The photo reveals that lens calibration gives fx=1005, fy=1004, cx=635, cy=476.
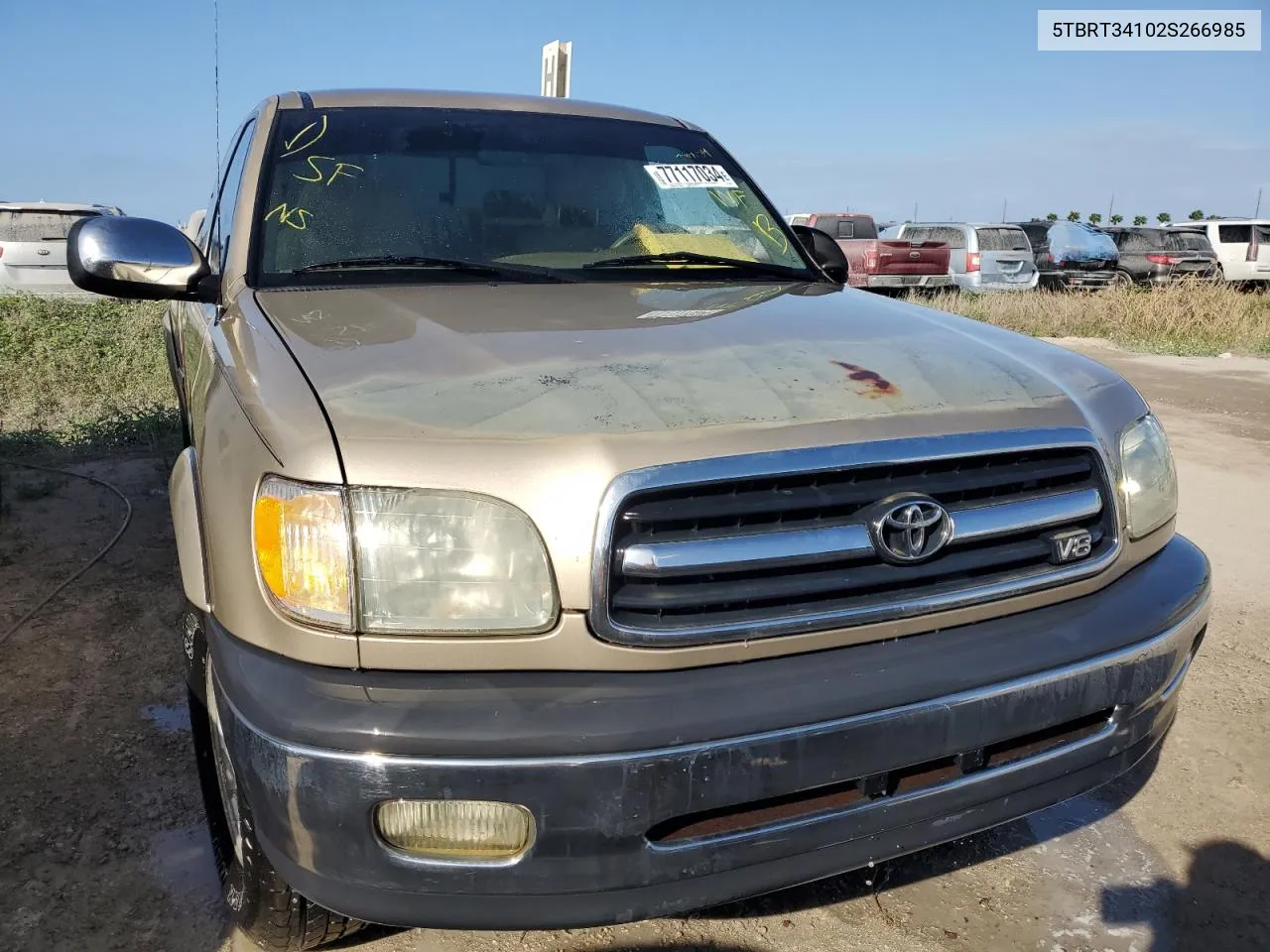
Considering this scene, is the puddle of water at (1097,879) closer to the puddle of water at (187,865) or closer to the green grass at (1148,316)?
the puddle of water at (187,865)

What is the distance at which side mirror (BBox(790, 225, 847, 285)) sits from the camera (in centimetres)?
335

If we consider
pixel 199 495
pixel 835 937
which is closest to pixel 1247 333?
pixel 835 937

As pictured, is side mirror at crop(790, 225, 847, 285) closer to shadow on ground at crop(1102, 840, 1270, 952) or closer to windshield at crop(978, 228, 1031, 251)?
shadow on ground at crop(1102, 840, 1270, 952)

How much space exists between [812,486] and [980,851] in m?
1.27

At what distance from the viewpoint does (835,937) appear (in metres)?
2.11

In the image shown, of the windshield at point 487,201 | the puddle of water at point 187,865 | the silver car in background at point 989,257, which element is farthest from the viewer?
the silver car in background at point 989,257

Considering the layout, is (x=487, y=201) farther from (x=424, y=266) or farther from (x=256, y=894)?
(x=256, y=894)

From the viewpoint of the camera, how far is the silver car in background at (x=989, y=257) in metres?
16.2

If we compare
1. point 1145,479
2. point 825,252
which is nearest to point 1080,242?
point 825,252

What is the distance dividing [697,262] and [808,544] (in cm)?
139

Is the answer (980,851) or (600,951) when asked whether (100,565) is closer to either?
(600,951)

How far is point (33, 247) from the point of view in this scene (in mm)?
9773

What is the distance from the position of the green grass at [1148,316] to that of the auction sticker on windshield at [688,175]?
977cm

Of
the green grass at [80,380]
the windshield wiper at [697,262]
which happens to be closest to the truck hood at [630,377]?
the windshield wiper at [697,262]
